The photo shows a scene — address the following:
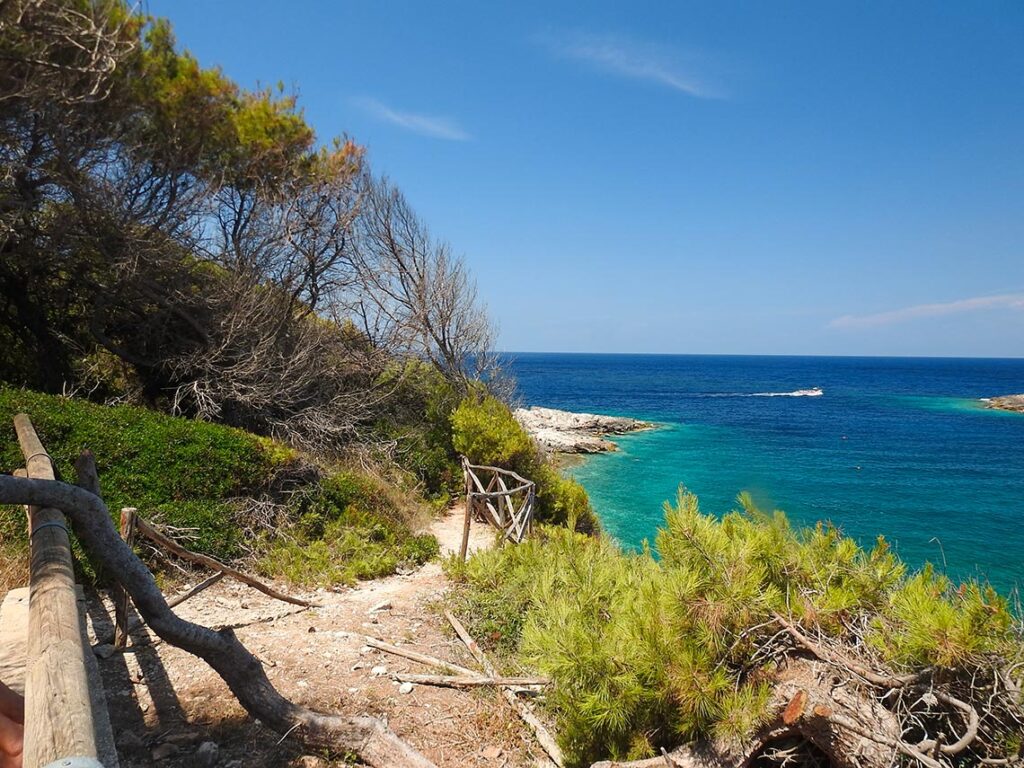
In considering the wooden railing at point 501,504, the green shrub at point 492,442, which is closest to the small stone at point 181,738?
the wooden railing at point 501,504

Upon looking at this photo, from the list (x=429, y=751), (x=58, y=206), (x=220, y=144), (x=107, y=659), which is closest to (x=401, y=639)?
(x=429, y=751)

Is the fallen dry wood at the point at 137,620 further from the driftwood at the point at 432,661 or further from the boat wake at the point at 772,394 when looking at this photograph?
the boat wake at the point at 772,394

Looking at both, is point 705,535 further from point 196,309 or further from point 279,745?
point 196,309

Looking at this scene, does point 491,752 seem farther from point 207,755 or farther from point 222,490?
point 222,490

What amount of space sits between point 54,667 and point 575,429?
3345cm

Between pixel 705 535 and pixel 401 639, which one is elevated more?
pixel 705 535

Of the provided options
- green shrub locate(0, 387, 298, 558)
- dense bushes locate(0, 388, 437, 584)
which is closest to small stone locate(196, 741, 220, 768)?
dense bushes locate(0, 388, 437, 584)

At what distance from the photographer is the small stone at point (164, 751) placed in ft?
12.5

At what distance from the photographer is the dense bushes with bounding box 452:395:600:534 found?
13.0 meters

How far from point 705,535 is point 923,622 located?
1.08m

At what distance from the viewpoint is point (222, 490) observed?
8.09 m

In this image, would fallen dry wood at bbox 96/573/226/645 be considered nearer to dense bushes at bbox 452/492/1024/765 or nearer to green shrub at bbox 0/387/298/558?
green shrub at bbox 0/387/298/558

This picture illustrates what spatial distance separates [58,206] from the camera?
921 cm

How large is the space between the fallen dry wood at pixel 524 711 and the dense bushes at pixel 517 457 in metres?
6.84
